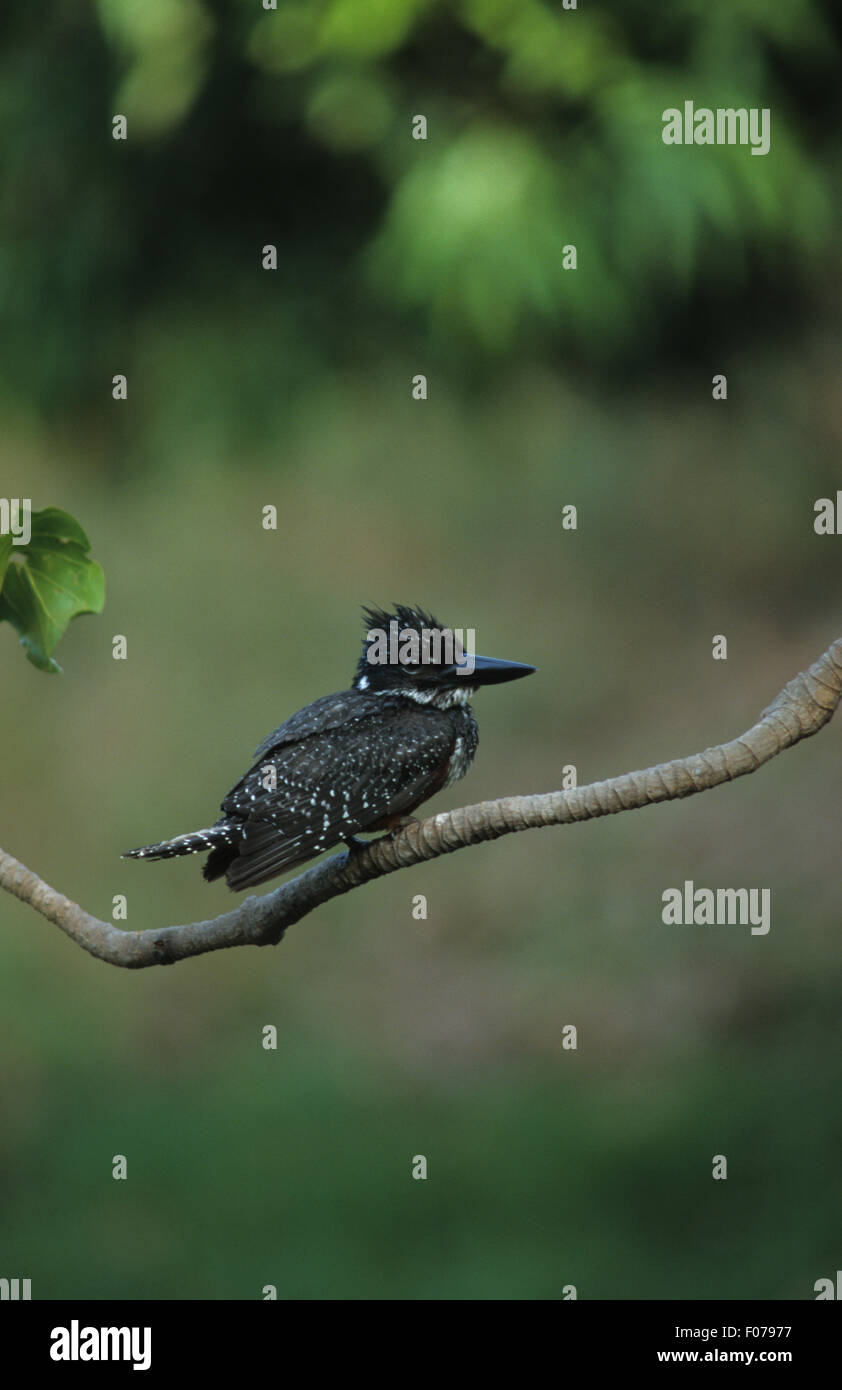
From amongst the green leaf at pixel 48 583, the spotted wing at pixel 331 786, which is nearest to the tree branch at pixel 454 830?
the spotted wing at pixel 331 786

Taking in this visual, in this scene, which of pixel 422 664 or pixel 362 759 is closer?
pixel 362 759

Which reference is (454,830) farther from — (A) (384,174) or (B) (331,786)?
(A) (384,174)

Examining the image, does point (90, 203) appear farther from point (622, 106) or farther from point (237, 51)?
point (622, 106)

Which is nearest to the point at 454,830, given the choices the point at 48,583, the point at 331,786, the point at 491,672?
the point at 331,786

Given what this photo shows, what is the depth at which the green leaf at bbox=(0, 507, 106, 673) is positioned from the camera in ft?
8.02

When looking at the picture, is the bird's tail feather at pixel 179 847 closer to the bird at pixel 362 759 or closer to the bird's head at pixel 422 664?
→ the bird at pixel 362 759

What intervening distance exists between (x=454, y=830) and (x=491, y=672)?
0.49 metres

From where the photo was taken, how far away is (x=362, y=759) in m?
2.48

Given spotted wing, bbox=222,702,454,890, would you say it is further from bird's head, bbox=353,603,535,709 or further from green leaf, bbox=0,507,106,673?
green leaf, bbox=0,507,106,673

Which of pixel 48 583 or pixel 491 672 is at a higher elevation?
pixel 48 583

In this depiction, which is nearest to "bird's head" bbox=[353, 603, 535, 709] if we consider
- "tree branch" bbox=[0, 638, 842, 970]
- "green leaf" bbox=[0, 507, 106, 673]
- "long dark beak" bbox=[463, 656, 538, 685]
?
"long dark beak" bbox=[463, 656, 538, 685]

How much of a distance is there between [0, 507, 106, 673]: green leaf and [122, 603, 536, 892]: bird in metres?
0.39

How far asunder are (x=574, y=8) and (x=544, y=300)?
871 millimetres

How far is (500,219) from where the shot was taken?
14.5 ft
